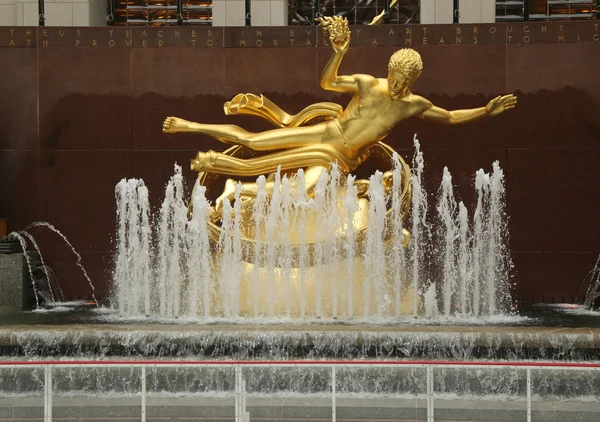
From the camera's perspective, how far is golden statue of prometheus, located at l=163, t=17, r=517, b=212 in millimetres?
8547

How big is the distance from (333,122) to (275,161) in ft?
2.27

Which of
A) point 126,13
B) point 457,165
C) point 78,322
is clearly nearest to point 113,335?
point 78,322

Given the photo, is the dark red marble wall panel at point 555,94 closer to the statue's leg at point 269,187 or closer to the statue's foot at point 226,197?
the statue's leg at point 269,187

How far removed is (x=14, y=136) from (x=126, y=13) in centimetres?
336

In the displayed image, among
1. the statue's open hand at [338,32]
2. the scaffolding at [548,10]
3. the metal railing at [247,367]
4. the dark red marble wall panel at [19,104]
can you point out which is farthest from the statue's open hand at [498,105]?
the dark red marble wall panel at [19,104]

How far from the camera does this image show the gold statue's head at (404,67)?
835 cm

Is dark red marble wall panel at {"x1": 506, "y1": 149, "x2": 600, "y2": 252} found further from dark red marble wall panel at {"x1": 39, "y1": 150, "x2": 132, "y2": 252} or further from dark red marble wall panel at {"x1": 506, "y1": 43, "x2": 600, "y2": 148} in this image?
dark red marble wall panel at {"x1": 39, "y1": 150, "x2": 132, "y2": 252}

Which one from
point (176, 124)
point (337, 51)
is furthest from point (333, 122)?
point (176, 124)

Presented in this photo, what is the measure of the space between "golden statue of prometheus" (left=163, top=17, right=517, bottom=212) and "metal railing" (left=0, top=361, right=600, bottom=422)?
4.36 m

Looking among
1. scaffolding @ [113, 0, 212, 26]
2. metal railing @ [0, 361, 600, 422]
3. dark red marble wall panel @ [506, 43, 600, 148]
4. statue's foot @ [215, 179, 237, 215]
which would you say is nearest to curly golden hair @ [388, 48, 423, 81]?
statue's foot @ [215, 179, 237, 215]

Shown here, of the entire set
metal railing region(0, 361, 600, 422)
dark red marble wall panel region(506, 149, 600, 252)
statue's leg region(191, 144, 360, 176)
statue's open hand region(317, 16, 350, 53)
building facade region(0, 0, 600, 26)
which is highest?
building facade region(0, 0, 600, 26)

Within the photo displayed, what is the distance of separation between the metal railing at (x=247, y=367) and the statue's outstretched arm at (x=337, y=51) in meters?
4.49

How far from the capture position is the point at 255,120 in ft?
33.2

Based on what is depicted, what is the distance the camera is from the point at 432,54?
10102 mm
